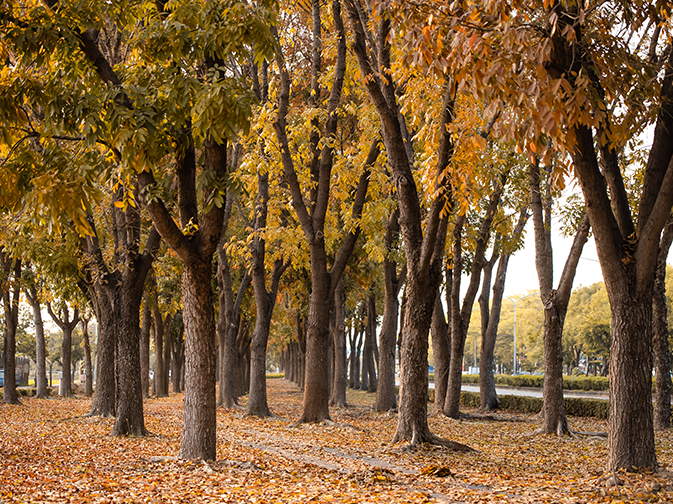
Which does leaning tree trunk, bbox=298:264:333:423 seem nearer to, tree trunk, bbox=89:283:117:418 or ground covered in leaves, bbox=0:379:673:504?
ground covered in leaves, bbox=0:379:673:504

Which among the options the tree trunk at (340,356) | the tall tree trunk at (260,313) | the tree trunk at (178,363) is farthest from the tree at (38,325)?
the tree trunk at (340,356)

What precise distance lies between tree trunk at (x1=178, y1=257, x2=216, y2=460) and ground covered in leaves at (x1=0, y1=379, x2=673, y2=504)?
296 mm

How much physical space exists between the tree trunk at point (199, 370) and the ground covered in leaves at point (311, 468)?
296 mm

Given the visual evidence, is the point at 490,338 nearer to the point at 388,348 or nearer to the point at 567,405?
the point at 388,348

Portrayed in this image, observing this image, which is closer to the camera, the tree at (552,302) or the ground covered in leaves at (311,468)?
the ground covered in leaves at (311,468)

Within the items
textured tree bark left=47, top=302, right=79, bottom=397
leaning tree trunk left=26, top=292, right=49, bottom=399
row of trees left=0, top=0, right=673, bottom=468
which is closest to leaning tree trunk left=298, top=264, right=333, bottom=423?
row of trees left=0, top=0, right=673, bottom=468

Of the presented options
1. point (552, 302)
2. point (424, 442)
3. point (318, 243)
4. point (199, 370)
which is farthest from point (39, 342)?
point (552, 302)

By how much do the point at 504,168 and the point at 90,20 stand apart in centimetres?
1034

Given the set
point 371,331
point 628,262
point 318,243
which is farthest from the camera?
point 371,331

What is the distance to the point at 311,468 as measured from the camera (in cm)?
841

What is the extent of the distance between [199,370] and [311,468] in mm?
2116

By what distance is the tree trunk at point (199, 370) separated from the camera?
27.2 ft

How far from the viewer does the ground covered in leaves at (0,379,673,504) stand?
6352 millimetres

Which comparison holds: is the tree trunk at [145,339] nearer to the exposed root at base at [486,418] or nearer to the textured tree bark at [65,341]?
the textured tree bark at [65,341]
